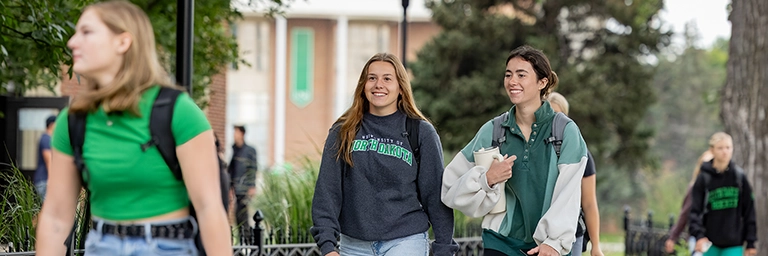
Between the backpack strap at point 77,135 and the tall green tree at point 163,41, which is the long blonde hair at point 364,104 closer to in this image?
the backpack strap at point 77,135

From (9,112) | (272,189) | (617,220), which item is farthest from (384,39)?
(272,189)

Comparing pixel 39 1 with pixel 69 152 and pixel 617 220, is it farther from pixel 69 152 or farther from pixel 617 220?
pixel 617 220

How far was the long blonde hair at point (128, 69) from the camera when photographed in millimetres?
3289

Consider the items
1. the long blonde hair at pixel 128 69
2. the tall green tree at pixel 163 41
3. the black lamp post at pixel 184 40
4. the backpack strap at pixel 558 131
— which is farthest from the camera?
the tall green tree at pixel 163 41

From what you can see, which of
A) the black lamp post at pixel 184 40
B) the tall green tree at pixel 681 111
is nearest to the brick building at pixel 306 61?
the tall green tree at pixel 681 111

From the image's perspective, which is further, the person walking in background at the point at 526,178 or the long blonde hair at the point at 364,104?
the long blonde hair at the point at 364,104

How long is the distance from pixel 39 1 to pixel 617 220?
152 feet

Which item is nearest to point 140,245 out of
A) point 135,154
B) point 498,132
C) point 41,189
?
point 135,154

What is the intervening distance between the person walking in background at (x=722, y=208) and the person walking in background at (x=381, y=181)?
4.95 metres

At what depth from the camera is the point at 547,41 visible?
32219 mm

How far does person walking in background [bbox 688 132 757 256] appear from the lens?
951 centimetres

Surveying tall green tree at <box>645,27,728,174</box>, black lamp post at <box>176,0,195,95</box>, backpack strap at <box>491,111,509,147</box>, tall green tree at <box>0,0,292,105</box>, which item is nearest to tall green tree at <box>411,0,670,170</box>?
tall green tree at <box>0,0,292,105</box>

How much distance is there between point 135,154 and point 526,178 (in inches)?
93.4

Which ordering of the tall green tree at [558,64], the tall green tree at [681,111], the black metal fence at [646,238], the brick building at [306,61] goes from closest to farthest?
the black metal fence at [646,238] → the tall green tree at [558,64] → the brick building at [306,61] → the tall green tree at [681,111]
